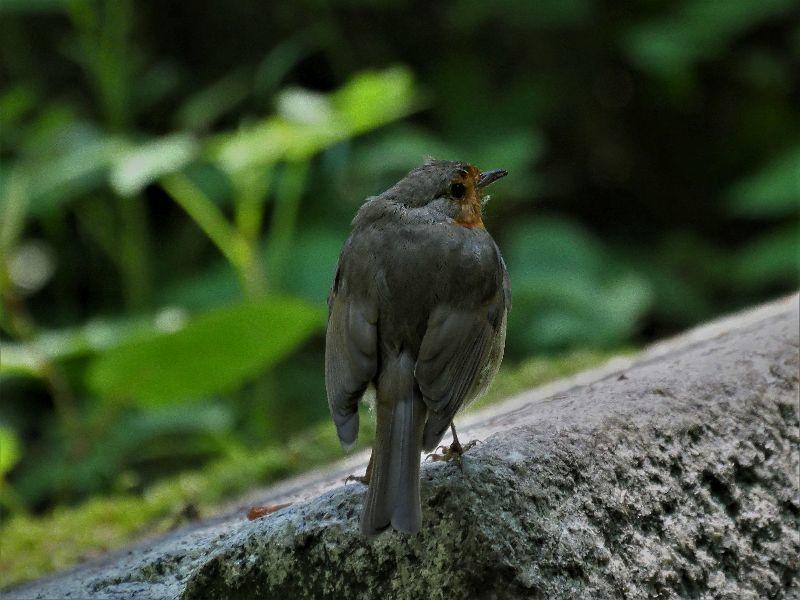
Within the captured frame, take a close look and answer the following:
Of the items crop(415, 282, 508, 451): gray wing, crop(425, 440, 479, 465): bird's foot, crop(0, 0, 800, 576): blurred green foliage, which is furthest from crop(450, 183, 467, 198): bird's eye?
crop(0, 0, 800, 576): blurred green foliage

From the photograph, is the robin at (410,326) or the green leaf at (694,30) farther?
the green leaf at (694,30)

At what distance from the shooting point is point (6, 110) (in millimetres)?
4184

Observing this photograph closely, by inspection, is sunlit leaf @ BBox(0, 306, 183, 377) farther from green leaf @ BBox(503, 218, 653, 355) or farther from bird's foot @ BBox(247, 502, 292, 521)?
green leaf @ BBox(503, 218, 653, 355)

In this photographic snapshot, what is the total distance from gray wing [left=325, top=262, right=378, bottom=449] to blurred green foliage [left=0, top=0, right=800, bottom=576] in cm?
141

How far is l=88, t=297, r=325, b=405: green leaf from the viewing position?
392cm

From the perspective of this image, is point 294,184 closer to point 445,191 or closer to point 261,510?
point 445,191

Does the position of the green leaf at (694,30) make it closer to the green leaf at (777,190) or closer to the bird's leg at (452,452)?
the green leaf at (777,190)

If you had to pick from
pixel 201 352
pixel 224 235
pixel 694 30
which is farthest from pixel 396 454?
pixel 694 30

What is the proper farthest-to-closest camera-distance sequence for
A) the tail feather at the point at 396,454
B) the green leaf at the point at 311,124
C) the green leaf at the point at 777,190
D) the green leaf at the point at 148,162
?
the green leaf at the point at 777,190
the green leaf at the point at 311,124
the green leaf at the point at 148,162
the tail feather at the point at 396,454

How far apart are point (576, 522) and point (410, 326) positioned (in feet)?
1.79

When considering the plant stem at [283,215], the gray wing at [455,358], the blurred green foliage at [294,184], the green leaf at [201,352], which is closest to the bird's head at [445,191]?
the gray wing at [455,358]

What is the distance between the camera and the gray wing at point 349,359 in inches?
83.4

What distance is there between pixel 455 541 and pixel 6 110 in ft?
10.2

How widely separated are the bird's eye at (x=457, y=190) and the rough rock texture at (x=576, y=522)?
1.82 ft
